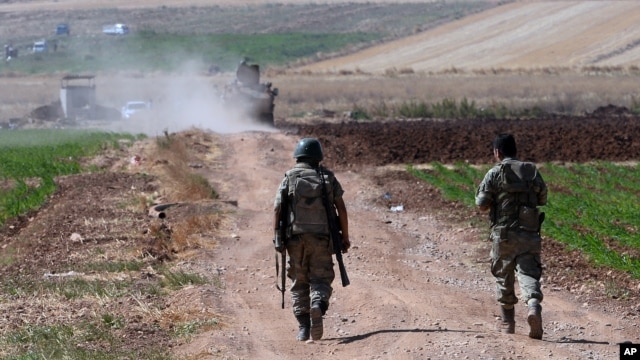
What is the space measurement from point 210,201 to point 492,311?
8849 mm

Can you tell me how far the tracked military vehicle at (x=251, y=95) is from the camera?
4400cm

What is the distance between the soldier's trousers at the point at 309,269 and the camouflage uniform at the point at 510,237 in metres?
1.49

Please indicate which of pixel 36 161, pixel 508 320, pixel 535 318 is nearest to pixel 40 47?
pixel 36 161

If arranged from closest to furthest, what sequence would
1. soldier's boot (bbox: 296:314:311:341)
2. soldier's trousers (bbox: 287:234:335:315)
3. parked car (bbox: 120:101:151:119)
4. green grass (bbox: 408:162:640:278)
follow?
1. soldier's trousers (bbox: 287:234:335:315)
2. soldier's boot (bbox: 296:314:311:341)
3. green grass (bbox: 408:162:640:278)
4. parked car (bbox: 120:101:151:119)

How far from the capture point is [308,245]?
35.9 ft

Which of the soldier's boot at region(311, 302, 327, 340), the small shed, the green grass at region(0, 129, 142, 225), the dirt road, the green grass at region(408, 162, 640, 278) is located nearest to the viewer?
the dirt road

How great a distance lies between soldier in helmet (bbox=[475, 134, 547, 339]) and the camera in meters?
10.9

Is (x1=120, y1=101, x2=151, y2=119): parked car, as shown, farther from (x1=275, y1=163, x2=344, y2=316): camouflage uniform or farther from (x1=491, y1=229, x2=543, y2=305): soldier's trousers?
(x1=491, y1=229, x2=543, y2=305): soldier's trousers

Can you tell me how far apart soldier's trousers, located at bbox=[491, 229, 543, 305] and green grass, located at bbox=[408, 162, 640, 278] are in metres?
3.48

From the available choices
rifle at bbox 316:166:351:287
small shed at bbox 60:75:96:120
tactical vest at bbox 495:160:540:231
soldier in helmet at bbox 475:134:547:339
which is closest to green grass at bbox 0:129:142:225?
rifle at bbox 316:166:351:287

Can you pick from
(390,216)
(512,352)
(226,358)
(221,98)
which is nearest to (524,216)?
(512,352)

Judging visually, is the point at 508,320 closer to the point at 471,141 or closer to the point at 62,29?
the point at 471,141

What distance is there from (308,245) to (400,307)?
5.72 feet

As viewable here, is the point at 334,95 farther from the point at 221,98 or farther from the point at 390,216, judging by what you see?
the point at 390,216
